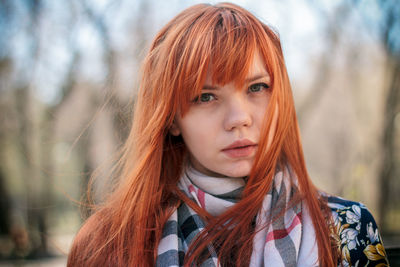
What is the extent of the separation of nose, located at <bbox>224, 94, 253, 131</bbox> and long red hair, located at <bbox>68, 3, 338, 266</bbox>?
2.7 inches

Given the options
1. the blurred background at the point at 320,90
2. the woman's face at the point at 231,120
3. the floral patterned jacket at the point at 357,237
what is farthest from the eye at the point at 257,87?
the blurred background at the point at 320,90

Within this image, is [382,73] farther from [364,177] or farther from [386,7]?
[364,177]

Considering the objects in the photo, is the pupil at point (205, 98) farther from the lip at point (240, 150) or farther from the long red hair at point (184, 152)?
the lip at point (240, 150)

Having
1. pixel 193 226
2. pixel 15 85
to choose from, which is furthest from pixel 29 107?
pixel 193 226

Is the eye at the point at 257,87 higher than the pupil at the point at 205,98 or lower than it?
higher

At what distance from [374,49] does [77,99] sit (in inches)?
142

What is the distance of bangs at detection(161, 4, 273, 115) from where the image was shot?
3.84 ft

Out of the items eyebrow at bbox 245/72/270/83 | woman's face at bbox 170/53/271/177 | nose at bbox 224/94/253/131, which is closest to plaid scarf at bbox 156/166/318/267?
woman's face at bbox 170/53/271/177

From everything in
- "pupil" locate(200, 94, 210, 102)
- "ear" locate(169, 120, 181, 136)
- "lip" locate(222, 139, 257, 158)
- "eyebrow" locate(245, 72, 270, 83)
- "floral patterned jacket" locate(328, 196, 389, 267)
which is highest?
"eyebrow" locate(245, 72, 270, 83)

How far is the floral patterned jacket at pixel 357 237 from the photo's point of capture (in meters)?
1.14

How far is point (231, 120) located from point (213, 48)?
29 cm

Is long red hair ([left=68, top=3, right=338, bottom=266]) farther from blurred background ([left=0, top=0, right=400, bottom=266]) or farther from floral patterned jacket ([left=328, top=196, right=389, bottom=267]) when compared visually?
blurred background ([left=0, top=0, right=400, bottom=266])

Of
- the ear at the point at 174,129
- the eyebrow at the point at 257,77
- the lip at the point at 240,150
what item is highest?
the eyebrow at the point at 257,77

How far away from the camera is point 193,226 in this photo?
1.27m
